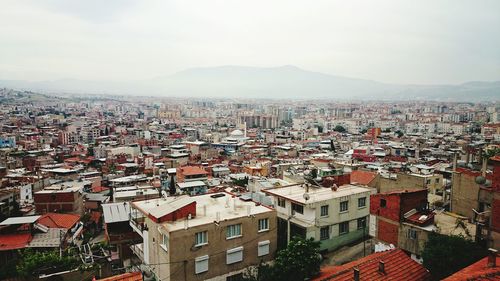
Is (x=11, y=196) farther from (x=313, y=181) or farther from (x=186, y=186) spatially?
(x=313, y=181)

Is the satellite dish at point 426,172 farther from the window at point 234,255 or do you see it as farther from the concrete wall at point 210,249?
the window at point 234,255

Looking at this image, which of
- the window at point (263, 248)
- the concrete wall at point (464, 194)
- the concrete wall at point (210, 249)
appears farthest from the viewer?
the concrete wall at point (464, 194)

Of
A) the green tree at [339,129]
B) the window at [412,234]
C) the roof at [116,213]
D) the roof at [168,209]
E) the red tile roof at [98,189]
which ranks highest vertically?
the roof at [168,209]

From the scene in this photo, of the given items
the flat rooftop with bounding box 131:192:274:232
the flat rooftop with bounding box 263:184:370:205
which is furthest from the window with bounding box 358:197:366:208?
the flat rooftop with bounding box 131:192:274:232

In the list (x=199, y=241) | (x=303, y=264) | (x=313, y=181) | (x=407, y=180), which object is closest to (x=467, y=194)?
(x=407, y=180)

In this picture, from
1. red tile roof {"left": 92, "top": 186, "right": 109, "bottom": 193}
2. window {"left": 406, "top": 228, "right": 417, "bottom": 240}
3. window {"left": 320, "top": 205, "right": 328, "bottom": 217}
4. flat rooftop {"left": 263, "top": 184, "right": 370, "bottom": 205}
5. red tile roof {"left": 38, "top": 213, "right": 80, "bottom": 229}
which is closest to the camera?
window {"left": 406, "top": 228, "right": 417, "bottom": 240}

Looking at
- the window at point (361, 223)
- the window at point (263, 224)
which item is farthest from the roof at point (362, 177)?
the window at point (263, 224)

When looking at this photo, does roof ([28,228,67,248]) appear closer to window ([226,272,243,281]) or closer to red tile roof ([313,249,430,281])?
window ([226,272,243,281])
